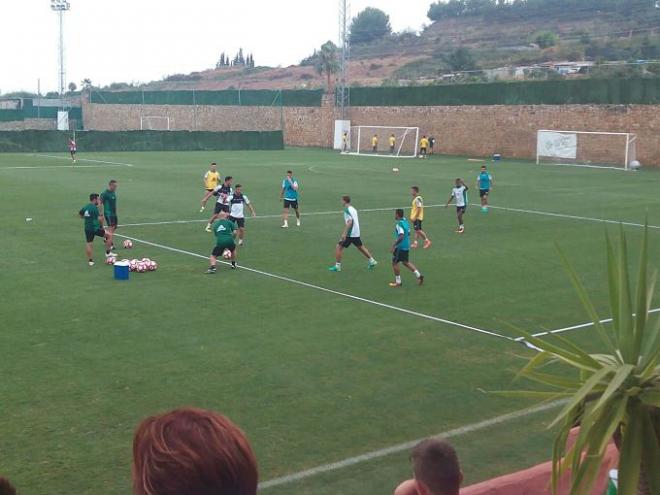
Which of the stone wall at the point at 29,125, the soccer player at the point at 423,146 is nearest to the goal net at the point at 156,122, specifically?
the stone wall at the point at 29,125

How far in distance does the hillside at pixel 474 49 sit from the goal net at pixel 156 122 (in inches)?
951

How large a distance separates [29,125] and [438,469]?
96.6m

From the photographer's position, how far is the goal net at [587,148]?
182 feet

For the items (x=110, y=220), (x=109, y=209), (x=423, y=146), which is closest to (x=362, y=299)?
(x=110, y=220)

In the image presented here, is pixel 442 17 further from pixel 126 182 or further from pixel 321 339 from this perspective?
pixel 321 339

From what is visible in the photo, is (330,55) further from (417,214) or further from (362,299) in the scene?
(362,299)

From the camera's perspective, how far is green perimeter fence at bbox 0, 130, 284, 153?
6247 centimetres

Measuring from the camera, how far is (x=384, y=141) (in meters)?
73.0

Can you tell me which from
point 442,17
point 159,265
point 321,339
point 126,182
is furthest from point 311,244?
point 442,17

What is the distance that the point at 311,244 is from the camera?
23.9m

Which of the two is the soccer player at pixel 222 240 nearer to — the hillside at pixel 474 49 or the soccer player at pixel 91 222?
the soccer player at pixel 91 222

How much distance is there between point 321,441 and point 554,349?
18.8ft

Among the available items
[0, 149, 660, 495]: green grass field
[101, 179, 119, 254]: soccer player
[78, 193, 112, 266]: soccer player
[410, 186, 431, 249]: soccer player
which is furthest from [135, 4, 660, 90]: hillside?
[78, 193, 112, 266]: soccer player

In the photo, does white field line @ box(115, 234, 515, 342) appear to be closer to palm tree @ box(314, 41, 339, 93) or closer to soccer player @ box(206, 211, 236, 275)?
soccer player @ box(206, 211, 236, 275)
